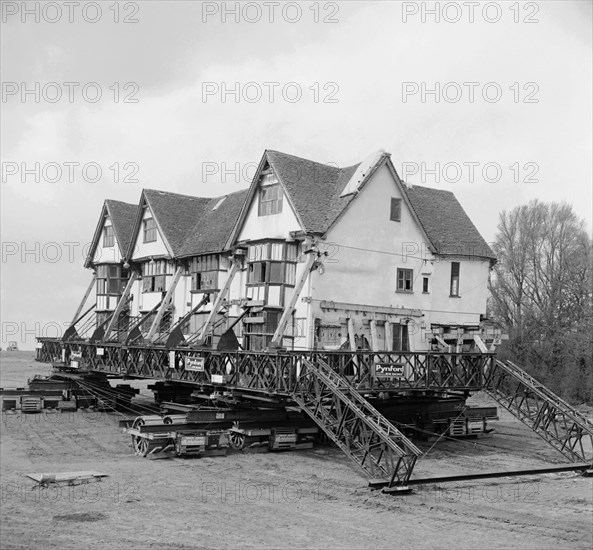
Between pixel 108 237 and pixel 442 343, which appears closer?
pixel 442 343

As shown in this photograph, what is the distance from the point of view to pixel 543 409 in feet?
91.5

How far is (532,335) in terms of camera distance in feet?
180

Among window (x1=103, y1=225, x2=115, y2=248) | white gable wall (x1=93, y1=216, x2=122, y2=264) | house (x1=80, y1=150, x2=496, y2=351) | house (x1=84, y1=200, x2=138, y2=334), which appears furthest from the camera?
window (x1=103, y1=225, x2=115, y2=248)

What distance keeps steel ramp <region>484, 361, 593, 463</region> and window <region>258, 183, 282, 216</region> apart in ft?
36.2

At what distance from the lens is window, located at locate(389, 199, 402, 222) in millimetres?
34250

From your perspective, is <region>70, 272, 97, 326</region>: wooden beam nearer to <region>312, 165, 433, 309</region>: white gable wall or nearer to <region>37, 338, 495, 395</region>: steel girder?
<region>37, 338, 495, 395</region>: steel girder

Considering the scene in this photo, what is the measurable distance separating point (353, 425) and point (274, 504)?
5.18m

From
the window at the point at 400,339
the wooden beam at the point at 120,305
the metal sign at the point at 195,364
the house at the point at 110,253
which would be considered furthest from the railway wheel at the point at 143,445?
the house at the point at 110,253

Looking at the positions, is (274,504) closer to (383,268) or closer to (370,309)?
(370,309)

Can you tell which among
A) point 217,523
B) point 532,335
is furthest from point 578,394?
point 217,523

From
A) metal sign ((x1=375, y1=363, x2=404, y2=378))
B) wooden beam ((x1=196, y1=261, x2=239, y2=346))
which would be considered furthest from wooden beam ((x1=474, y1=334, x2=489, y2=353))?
wooden beam ((x1=196, y1=261, x2=239, y2=346))

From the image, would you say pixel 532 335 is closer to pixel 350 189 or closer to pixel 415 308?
pixel 415 308

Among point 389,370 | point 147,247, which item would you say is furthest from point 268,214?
point 147,247

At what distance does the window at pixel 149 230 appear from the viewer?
42.1 metres
